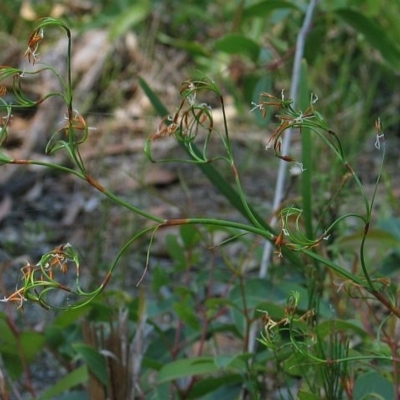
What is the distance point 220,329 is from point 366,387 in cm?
32

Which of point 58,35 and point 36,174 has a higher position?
point 58,35

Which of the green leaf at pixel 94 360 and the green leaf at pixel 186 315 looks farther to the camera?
the green leaf at pixel 186 315

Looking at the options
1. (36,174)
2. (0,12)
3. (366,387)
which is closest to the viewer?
(366,387)

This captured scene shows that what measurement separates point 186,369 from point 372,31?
2.83ft

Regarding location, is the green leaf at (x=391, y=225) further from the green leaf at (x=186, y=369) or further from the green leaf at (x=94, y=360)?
the green leaf at (x=94, y=360)

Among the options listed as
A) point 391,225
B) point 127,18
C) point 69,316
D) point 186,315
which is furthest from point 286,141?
point 127,18

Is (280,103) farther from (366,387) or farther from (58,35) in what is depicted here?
(58,35)

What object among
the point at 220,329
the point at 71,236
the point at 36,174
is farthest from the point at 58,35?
the point at 220,329

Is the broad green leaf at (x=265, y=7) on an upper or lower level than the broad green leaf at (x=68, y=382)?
upper

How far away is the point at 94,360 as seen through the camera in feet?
4.48

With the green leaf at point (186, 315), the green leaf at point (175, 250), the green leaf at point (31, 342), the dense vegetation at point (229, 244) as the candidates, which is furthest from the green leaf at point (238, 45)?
the green leaf at point (31, 342)

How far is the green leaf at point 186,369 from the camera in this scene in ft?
4.39

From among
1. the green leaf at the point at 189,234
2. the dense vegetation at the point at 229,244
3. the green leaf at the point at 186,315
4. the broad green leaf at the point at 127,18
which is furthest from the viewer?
the broad green leaf at the point at 127,18

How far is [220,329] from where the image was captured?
1.53 m
